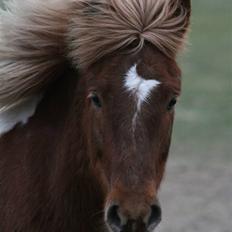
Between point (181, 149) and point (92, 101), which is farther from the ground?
point (92, 101)

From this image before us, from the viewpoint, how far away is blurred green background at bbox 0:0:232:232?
9.74 meters

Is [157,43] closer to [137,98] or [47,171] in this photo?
[137,98]

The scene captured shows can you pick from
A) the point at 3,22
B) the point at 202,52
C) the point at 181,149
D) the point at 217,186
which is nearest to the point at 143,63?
the point at 3,22

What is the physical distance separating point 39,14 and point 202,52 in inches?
653

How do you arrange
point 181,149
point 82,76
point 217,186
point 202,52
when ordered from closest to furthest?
point 82,76
point 217,186
point 181,149
point 202,52

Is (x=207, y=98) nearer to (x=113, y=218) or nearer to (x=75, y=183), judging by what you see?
(x=75, y=183)

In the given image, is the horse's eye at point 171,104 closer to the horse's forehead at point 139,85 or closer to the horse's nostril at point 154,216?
the horse's forehead at point 139,85

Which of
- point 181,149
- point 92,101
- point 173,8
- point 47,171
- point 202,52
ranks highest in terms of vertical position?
point 173,8

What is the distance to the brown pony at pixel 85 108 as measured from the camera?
4.93 m

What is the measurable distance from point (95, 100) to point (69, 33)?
476 millimetres

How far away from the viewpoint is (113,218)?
4.76 m

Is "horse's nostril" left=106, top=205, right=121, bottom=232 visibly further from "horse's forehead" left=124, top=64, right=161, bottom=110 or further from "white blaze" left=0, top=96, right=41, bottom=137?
"white blaze" left=0, top=96, right=41, bottom=137

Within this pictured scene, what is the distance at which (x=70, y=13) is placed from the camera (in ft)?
17.7

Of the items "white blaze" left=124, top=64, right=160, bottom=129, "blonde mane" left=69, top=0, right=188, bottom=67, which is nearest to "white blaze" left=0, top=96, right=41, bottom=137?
"blonde mane" left=69, top=0, right=188, bottom=67
